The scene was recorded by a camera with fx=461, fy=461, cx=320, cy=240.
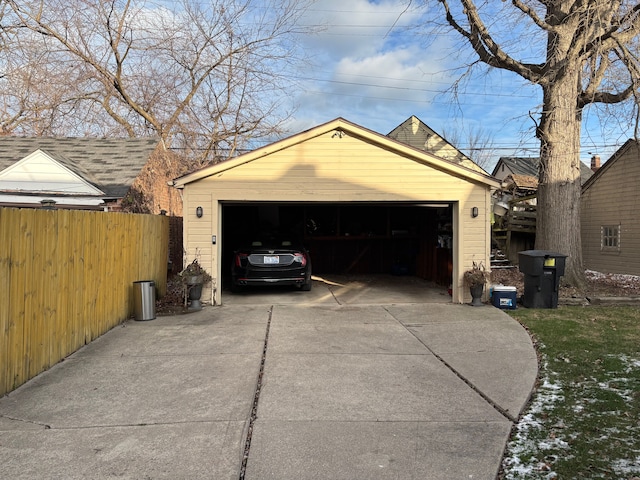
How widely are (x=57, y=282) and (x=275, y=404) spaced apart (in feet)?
10.3

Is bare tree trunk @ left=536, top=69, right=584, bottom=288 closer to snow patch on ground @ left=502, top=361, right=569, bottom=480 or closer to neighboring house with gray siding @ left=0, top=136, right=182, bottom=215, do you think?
snow patch on ground @ left=502, top=361, right=569, bottom=480

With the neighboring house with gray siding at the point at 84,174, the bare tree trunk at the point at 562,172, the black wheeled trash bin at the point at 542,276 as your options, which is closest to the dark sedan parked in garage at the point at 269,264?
the neighboring house with gray siding at the point at 84,174

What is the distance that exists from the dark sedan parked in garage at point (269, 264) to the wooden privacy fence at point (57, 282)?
255 centimetres

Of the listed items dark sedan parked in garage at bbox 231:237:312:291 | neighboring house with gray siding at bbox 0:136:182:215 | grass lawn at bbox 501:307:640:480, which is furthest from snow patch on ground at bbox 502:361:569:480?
neighboring house with gray siding at bbox 0:136:182:215

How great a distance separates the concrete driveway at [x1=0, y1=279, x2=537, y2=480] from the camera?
3.24 m

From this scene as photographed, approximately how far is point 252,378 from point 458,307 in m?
5.65

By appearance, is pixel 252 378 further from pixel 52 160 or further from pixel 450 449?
pixel 52 160

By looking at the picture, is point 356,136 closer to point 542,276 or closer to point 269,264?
point 269,264

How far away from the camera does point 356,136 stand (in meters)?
9.84

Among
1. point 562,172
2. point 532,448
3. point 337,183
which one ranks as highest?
point 562,172

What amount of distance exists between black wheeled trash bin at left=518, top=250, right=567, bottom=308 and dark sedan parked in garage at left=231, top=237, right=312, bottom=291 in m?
4.79

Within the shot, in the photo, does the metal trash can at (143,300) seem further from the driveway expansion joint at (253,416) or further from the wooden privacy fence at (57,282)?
the driveway expansion joint at (253,416)

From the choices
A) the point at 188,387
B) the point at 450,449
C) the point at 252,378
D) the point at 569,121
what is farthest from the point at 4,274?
the point at 569,121

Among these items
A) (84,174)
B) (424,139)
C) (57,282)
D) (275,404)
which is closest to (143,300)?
(57,282)
